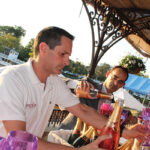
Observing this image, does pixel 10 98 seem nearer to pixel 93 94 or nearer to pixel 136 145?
pixel 93 94

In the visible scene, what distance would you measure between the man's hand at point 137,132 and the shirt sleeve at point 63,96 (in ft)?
1.40

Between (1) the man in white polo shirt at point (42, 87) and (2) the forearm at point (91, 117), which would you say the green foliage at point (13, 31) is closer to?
(1) the man in white polo shirt at point (42, 87)

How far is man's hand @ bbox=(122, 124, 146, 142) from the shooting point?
1.08 metres

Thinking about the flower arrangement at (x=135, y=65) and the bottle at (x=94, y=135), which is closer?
the bottle at (x=94, y=135)

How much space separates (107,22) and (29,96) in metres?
2.45

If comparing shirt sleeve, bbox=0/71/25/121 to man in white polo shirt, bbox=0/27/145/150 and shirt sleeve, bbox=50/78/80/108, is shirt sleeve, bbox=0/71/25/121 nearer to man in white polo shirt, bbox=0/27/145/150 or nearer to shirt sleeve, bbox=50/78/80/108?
man in white polo shirt, bbox=0/27/145/150

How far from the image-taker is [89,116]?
129 centimetres

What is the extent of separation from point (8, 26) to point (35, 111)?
66.0 m

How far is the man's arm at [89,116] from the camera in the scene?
48.9 inches

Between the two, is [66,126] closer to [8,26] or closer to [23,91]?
[23,91]

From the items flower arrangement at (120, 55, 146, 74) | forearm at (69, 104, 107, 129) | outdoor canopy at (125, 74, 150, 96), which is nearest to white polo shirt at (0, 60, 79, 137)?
forearm at (69, 104, 107, 129)

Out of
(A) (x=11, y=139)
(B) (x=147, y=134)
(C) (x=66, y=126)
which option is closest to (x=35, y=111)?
(C) (x=66, y=126)

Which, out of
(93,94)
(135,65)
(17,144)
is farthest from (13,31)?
(17,144)

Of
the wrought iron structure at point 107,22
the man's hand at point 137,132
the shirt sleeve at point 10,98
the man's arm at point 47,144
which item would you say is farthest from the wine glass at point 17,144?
the wrought iron structure at point 107,22
